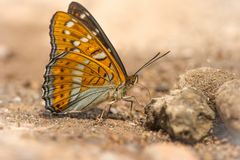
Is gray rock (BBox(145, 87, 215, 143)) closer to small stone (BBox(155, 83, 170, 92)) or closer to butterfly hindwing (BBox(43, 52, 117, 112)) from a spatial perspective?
butterfly hindwing (BBox(43, 52, 117, 112))

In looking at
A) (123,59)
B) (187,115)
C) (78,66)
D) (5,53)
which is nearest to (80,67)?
(78,66)

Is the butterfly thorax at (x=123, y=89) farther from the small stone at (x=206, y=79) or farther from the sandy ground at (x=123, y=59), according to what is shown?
the small stone at (x=206, y=79)

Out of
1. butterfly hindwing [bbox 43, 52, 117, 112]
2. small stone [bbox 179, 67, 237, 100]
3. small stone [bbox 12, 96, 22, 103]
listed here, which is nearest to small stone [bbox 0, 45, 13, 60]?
small stone [bbox 12, 96, 22, 103]

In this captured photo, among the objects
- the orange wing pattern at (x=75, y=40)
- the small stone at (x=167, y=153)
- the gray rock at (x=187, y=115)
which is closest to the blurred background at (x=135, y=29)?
the orange wing pattern at (x=75, y=40)

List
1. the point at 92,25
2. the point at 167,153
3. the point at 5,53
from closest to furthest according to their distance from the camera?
the point at 167,153
the point at 92,25
the point at 5,53

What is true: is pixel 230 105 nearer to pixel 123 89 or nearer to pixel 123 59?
pixel 123 89

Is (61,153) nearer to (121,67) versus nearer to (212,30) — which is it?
(121,67)
